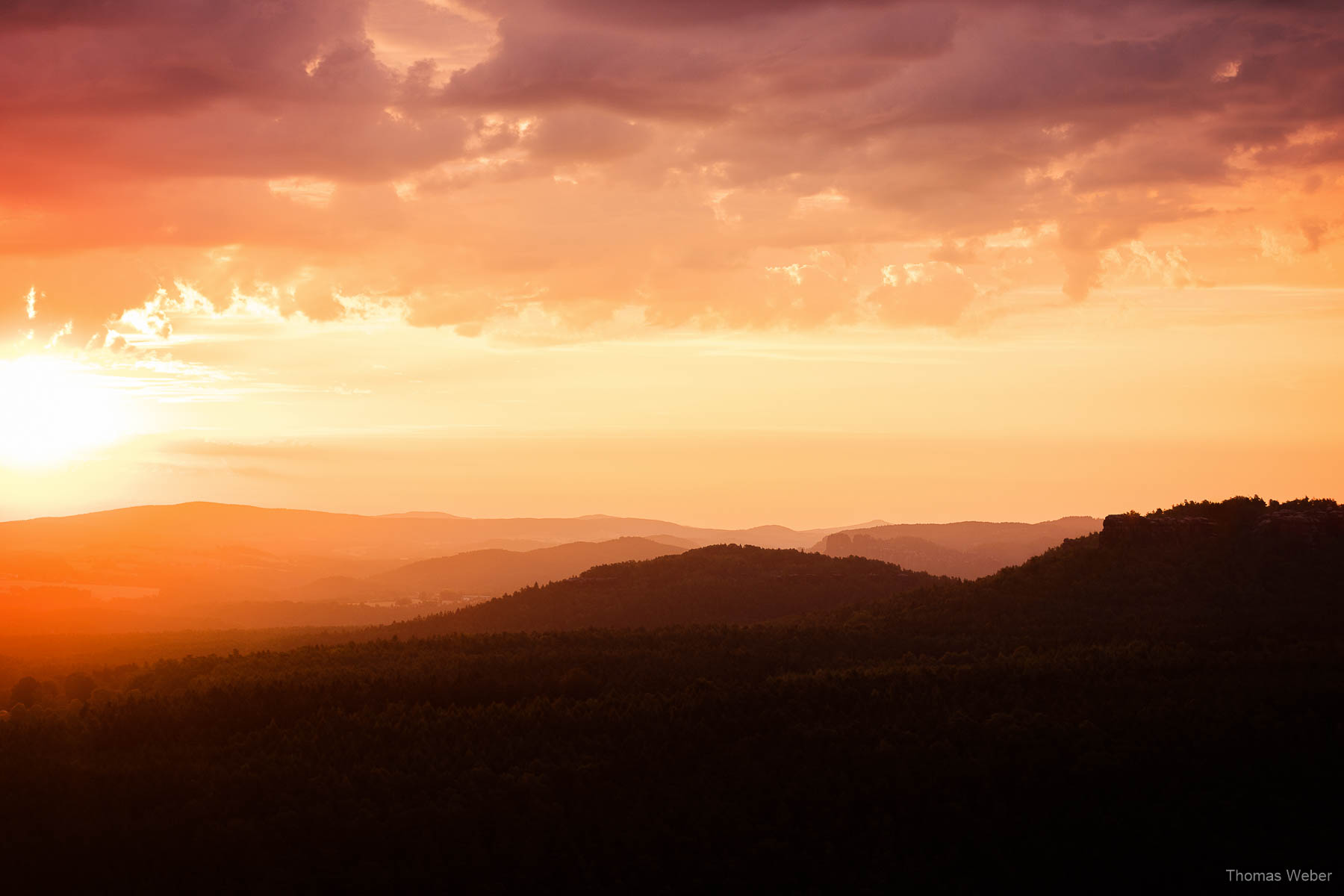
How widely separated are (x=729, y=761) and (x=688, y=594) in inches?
1772

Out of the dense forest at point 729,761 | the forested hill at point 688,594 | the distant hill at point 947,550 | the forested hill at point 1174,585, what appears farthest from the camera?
the distant hill at point 947,550

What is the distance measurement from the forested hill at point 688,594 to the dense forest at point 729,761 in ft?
70.6

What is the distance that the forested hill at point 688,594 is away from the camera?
8169 centimetres

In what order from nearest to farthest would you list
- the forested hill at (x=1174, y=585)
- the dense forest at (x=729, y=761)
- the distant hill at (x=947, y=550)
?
the dense forest at (x=729, y=761)
the forested hill at (x=1174, y=585)
the distant hill at (x=947, y=550)

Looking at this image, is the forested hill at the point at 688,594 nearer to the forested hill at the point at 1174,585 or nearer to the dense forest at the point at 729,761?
the forested hill at the point at 1174,585

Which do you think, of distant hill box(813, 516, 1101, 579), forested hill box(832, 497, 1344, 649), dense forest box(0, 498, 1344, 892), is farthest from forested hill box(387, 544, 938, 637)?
distant hill box(813, 516, 1101, 579)

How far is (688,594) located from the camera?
85.6m

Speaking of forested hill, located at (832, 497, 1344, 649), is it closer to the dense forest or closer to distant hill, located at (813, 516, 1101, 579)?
the dense forest

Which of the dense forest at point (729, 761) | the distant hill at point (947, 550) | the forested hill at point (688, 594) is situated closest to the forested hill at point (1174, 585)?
the dense forest at point (729, 761)

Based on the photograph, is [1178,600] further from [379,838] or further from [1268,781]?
[379,838]

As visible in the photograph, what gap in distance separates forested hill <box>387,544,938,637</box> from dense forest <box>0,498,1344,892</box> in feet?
70.6

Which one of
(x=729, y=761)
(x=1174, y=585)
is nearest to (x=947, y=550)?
(x=1174, y=585)

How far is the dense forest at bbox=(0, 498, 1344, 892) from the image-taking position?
3444cm

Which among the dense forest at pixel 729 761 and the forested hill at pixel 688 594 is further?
the forested hill at pixel 688 594
